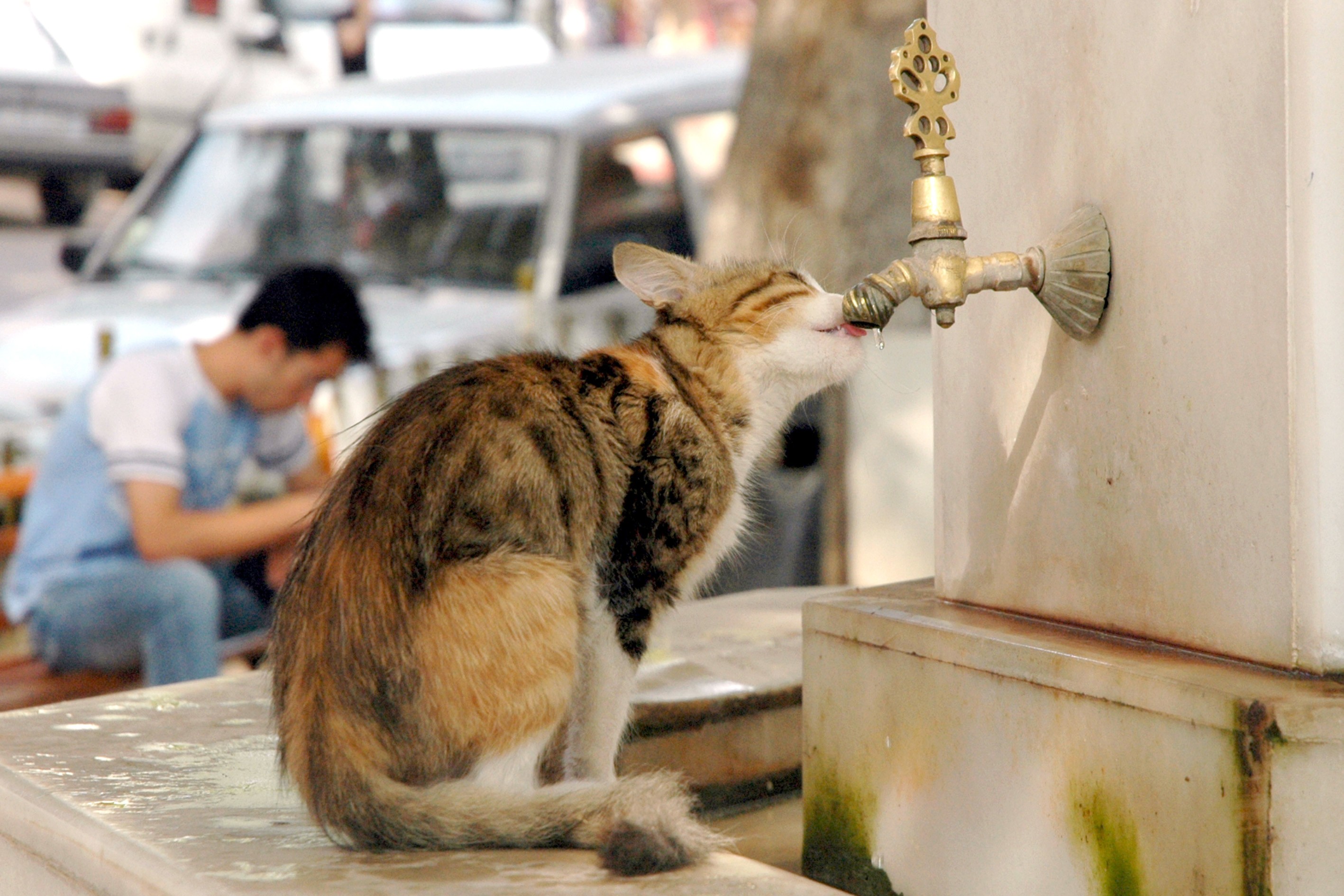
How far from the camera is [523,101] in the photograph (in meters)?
6.61

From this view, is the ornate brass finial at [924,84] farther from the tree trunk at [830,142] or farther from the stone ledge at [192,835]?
the tree trunk at [830,142]

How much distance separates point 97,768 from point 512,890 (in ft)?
2.72

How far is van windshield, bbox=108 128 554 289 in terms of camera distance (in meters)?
6.33

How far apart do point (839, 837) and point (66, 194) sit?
41.0 feet

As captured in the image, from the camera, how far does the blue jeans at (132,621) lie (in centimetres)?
393

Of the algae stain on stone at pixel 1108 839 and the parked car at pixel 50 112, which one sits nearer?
the algae stain on stone at pixel 1108 839

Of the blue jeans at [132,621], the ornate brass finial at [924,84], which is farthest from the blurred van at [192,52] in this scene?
the ornate brass finial at [924,84]

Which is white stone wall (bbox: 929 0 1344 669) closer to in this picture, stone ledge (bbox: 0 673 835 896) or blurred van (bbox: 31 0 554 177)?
stone ledge (bbox: 0 673 835 896)

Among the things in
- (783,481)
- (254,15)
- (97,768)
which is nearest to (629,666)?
(97,768)

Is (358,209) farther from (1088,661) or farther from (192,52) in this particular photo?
(192,52)

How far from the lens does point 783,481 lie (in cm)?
548

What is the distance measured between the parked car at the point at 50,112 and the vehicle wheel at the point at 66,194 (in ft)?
0.47

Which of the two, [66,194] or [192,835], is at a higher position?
[66,194]

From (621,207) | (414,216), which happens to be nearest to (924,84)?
(621,207)
